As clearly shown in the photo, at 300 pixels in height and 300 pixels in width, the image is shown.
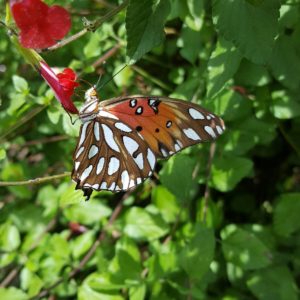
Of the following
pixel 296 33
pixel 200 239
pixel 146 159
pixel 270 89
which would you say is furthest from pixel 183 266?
pixel 296 33

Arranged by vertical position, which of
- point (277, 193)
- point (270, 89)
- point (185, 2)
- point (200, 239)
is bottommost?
point (277, 193)

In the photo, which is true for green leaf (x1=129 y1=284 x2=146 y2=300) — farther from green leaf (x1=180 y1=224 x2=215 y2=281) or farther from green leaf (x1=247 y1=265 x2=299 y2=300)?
green leaf (x1=247 y1=265 x2=299 y2=300)

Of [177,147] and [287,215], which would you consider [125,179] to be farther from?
[287,215]

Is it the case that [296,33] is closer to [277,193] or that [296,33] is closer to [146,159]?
[146,159]

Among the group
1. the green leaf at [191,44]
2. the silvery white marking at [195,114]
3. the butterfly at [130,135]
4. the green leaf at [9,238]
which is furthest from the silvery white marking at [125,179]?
the green leaf at [9,238]

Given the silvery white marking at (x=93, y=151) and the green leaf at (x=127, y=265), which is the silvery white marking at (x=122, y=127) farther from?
the green leaf at (x=127, y=265)
